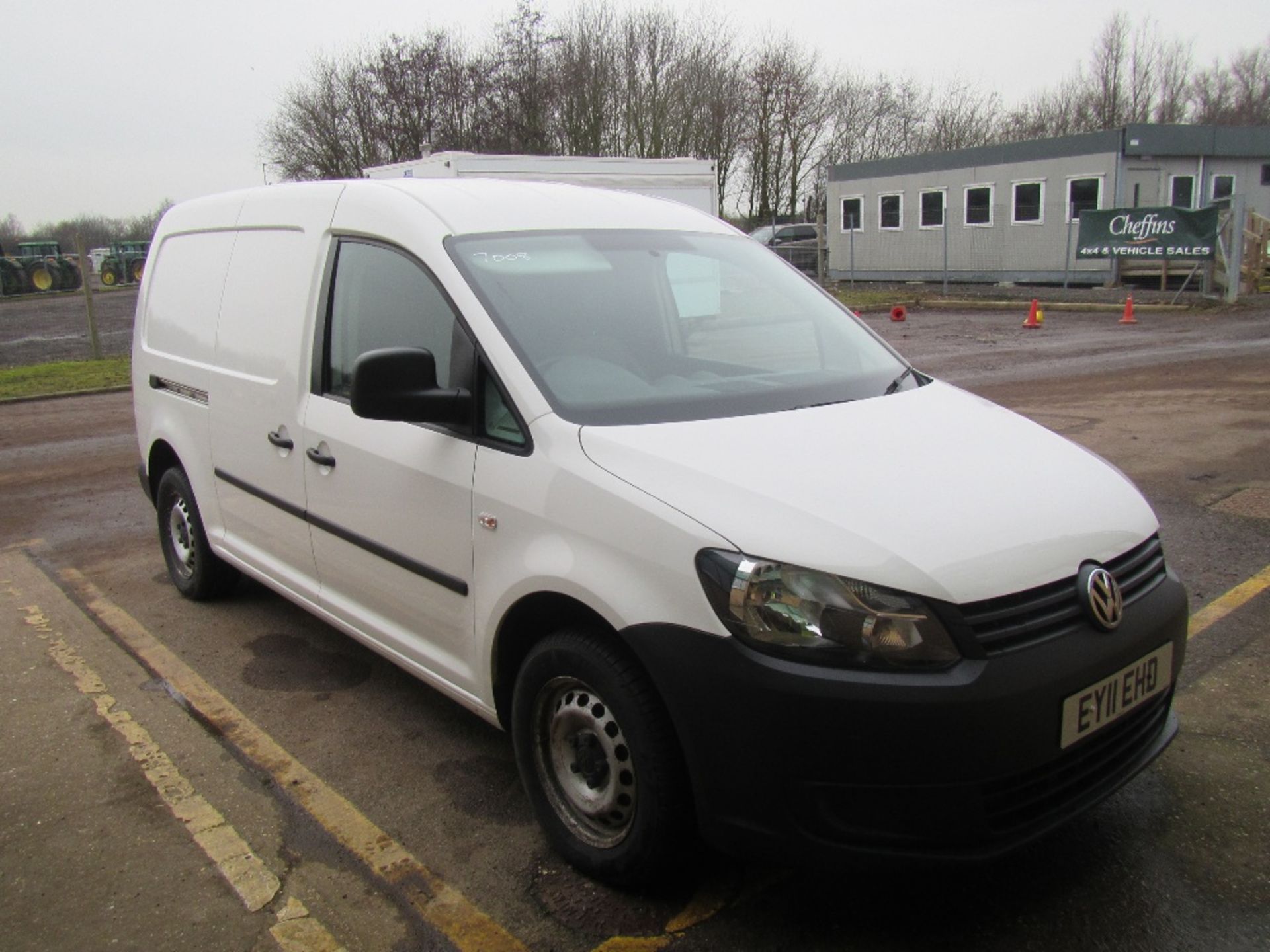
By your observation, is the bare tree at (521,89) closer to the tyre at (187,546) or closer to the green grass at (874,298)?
the green grass at (874,298)

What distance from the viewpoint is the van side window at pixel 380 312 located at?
132 inches

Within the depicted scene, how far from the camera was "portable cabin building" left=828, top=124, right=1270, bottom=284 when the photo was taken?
79.1ft

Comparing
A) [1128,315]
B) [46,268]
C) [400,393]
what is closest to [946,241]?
[1128,315]

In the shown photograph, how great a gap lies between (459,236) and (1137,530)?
2.19m

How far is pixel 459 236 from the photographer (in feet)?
11.1

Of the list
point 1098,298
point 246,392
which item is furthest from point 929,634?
point 1098,298

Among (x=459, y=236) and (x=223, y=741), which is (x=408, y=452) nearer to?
(x=459, y=236)

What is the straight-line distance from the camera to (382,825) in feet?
10.5

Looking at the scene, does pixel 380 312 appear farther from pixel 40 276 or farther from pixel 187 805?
pixel 40 276

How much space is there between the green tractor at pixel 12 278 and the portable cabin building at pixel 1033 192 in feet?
101

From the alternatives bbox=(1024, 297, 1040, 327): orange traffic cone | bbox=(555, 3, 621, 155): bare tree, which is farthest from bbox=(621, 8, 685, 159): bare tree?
bbox=(1024, 297, 1040, 327): orange traffic cone

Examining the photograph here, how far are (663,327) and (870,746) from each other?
1.67 meters

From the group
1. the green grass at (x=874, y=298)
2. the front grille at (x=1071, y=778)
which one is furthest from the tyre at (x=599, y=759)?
the green grass at (x=874, y=298)

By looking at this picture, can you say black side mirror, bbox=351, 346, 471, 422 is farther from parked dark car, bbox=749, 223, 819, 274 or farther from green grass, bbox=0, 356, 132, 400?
parked dark car, bbox=749, 223, 819, 274
